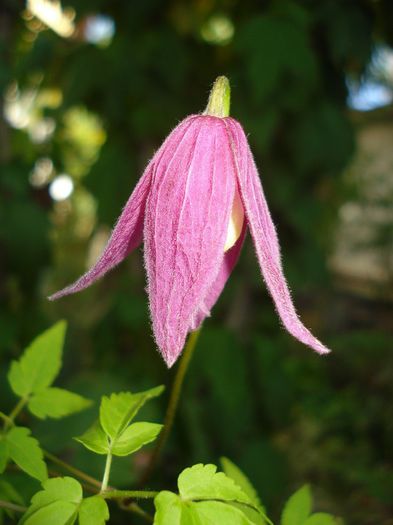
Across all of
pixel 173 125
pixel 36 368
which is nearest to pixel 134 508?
pixel 36 368

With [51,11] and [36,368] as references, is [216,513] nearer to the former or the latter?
[36,368]

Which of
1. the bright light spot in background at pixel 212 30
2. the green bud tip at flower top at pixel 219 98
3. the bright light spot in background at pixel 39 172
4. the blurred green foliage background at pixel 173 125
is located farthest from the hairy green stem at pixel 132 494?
the bright light spot in background at pixel 212 30

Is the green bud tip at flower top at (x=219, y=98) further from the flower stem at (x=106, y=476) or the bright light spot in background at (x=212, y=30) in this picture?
the bright light spot in background at (x=212, y=30)

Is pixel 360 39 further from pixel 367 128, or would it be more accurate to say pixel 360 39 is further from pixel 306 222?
pixel 367 128

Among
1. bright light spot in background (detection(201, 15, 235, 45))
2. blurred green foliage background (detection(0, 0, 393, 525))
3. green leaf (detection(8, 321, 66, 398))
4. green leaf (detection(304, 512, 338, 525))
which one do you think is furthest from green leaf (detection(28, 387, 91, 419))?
bright light spot in background (detection(201, 15, 235, 45))

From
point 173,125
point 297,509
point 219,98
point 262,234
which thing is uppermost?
point 173,125

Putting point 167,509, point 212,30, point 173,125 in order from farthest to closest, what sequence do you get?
point 212,30
point 173,125
point 167,509

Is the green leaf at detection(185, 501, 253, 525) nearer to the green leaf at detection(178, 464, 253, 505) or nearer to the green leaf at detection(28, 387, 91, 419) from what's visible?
the green leaf at detection(178, 464, 253, 505)
